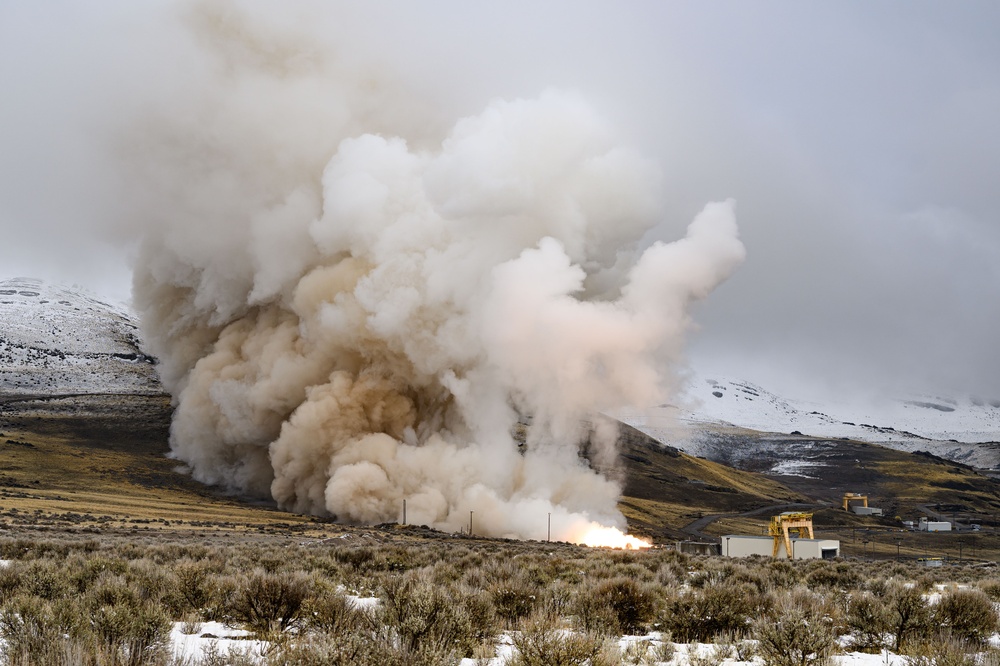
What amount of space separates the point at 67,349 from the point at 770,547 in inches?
A: 4775

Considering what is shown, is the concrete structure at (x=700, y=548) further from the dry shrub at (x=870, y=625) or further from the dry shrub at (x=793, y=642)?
the dry shrub at (x=793, y=642)

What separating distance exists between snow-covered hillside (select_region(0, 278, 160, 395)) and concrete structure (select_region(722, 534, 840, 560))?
88.4 metres

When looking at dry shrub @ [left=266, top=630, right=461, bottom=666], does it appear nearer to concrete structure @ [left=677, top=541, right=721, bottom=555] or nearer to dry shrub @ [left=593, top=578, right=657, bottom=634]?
dry shrub @ [left=593, top=578, right=657, bottom=634]

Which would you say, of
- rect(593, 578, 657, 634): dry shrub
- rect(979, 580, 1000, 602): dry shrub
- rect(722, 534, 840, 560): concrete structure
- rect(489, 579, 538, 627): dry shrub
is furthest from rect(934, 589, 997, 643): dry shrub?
rect(722, 534, 840, 560): concrete structure

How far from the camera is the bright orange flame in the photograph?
5588 cm

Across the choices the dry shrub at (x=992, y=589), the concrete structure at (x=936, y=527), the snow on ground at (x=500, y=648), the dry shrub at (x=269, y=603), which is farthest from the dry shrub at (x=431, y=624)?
the concrete structure at (x=936, y=527)

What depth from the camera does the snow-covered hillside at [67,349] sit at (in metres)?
118

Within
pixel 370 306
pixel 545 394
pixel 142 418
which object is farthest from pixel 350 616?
pixel 142 418

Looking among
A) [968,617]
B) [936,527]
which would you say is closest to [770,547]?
[968,617]

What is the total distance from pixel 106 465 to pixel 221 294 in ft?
77.3

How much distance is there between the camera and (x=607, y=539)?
5725 cm

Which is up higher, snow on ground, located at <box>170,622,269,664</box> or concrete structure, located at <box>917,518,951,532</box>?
concrete structure, located at <box>917,518,951,532</box>

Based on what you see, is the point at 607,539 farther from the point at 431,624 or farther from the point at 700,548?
the point at 431,624

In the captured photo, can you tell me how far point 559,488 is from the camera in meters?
63.3
